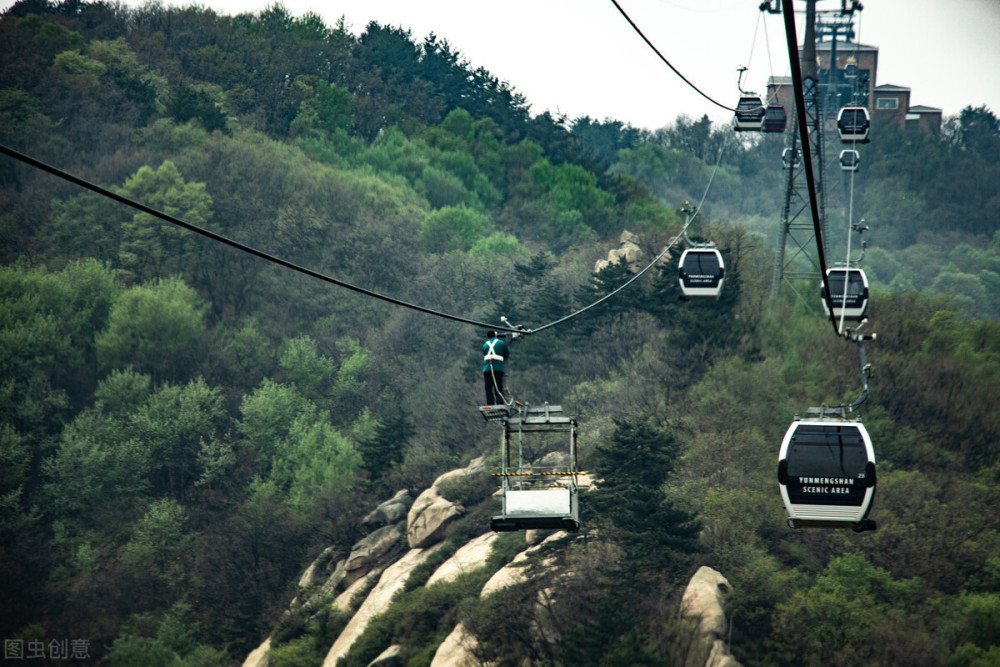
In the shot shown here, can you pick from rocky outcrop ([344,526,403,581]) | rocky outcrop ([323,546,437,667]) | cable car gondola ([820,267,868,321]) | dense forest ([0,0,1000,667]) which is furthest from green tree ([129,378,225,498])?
cable car gondola ([820,267,868,321])

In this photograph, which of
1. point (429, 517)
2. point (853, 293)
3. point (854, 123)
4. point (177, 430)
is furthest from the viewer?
point (177, 430)

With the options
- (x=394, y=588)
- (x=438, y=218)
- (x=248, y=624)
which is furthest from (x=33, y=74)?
(x=394, y=588)

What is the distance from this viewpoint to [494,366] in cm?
2527

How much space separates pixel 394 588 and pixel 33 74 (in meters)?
83.4

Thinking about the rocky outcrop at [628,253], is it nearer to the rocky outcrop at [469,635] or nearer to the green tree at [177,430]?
the rocky outcrop at [469,635]

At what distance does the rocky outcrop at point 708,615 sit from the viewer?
138 feet

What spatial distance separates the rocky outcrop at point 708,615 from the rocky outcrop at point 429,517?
13.8 metres

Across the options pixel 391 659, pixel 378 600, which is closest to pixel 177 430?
pixel 378 600

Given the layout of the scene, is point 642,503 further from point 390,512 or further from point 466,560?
point 390,512

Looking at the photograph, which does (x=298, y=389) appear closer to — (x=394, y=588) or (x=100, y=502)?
(x=100, y=502)

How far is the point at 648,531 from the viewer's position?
46.0 metres

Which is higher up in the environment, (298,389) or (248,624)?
(298,389)

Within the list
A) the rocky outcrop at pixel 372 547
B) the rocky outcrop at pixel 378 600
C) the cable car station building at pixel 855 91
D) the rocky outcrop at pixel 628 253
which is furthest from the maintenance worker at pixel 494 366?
the cable car station building at pixel 855 91

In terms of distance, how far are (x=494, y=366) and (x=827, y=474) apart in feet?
22.3
